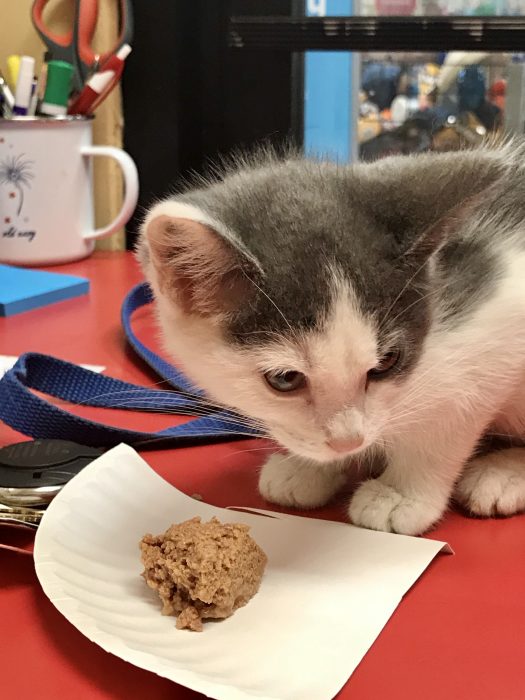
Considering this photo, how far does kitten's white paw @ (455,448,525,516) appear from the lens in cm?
77

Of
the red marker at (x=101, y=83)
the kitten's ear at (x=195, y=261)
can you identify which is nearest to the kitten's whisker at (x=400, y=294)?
the kitten's ear at (x=195, y=261)

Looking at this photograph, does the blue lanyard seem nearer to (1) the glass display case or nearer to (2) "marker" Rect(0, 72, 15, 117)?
(2) "marker" Rect(0, 72, 15, 117)

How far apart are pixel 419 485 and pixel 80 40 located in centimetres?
123

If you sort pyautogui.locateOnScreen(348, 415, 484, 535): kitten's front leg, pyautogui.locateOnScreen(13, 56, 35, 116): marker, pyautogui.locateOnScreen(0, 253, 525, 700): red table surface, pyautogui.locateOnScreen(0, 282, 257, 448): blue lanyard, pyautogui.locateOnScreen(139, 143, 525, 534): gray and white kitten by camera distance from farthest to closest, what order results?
pyautogui.locateOnScreen(13, 56, 35, 116): marker < pyautogui.locateOnScreen(0, 282, 257, 448): blue lanyard < pyautogui.locateOnScreen(348, 415, 484, 535): kitten's front leg < pyautogui.locateOnScreen(139, 143, 525, 534): gray and white kitten < pyautogui.locateOnScreen(0, 253, 525, 700): red table surface

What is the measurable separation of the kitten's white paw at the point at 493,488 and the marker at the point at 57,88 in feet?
3.65

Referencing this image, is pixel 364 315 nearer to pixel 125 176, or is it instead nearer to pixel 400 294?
pixel 400 294

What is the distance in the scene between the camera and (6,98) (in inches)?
60.7

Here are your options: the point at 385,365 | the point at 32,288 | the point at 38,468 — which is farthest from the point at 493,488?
the point at 32,288

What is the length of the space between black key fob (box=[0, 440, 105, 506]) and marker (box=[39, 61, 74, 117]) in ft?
3.10

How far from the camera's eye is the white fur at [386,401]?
66 centimetres

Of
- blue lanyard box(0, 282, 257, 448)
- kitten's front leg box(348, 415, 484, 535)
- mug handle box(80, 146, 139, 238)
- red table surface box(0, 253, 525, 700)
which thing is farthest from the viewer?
mug handle box(80, 146, 139, 238)

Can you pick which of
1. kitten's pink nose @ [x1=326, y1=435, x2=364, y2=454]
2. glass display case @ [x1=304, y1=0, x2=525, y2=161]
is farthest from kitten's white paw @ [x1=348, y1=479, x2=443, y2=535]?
glass display case @ [x1=304, y1=0, x2=525, y2=161]

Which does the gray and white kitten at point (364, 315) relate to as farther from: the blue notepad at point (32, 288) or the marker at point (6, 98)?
the marker at point (6, 98)

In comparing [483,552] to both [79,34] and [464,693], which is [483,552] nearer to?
[464,693]
